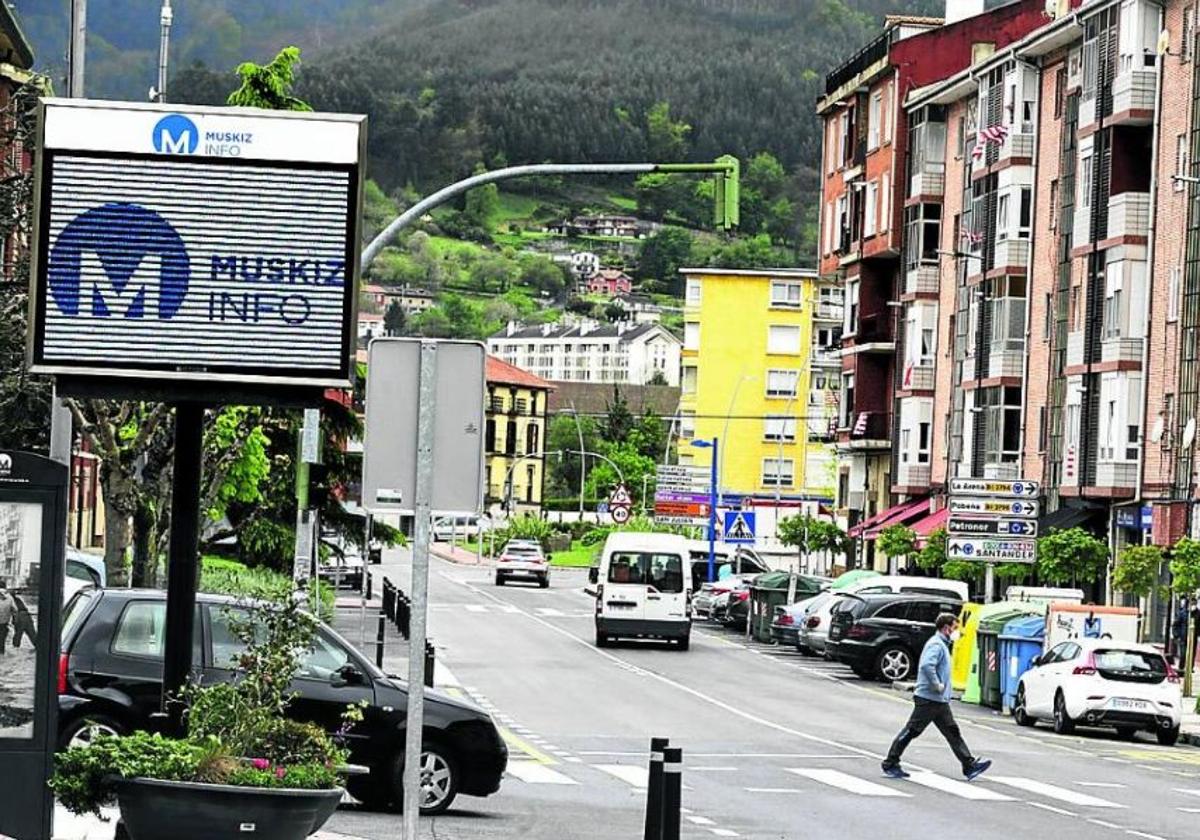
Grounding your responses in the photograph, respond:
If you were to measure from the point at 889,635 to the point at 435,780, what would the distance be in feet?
94.6

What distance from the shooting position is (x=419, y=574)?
506 inches

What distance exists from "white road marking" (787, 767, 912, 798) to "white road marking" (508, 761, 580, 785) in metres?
2.66

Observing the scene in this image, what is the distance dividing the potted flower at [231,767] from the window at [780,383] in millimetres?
121694

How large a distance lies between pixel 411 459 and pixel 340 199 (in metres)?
2.57

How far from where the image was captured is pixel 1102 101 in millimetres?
61312

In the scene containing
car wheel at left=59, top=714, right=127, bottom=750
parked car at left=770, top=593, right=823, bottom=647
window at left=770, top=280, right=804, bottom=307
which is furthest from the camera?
window at left=770, top=280, right=804, bottom=307

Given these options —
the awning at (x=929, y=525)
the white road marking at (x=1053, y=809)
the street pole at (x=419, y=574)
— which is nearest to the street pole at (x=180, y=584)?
the street pole at (x=419, y=574)

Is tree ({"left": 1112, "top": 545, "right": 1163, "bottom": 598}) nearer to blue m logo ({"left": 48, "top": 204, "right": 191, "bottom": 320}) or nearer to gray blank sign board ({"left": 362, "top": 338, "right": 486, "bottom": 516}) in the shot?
blue m logo ({"left": 48, "top": 204, "right": 191, "bottom": 320})

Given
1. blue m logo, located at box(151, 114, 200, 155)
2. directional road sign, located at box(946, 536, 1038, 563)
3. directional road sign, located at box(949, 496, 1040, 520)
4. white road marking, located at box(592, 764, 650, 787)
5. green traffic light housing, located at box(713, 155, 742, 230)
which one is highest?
green traffic light housing, located at box(713, 155, 742, 230)

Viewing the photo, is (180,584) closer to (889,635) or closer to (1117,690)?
(1117,690)

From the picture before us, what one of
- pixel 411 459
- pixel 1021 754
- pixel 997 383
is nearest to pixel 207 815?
pixel 411 459

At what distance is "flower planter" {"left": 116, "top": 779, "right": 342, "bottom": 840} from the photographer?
13.4 m

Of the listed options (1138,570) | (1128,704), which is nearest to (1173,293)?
(1138,570)

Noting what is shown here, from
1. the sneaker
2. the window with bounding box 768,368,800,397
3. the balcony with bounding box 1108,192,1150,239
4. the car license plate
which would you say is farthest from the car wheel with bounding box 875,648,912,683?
the window with bounding box 768,368,800,397
